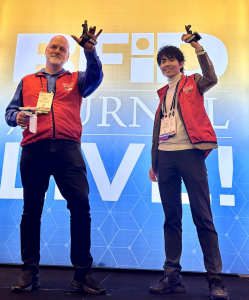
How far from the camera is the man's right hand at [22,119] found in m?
1.54

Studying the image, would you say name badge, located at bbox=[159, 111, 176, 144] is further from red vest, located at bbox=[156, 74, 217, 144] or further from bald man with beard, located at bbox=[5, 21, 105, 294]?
bald man with beard, located at bbox=[5, 21, 105, 294]

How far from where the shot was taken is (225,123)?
227cm

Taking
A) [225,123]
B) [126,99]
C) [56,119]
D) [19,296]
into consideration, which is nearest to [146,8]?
[126,99]

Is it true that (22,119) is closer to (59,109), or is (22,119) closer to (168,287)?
(59,109)

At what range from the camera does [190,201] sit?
5.12 feet

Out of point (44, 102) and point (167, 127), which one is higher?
point (44, 102)

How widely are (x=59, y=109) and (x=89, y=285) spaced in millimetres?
934

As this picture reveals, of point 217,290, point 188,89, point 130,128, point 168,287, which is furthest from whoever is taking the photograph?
point 130,128

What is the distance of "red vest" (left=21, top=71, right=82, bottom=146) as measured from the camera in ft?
5.13

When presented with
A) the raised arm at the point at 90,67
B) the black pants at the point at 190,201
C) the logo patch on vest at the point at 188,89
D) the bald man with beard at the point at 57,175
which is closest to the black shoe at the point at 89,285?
the bald man with beard at the point at 57,175

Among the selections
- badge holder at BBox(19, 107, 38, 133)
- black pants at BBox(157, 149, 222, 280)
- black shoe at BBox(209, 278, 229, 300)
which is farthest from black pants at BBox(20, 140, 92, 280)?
black shoe at BBox(209, 278, 229, 300)

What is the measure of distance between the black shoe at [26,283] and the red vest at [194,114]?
110 cm

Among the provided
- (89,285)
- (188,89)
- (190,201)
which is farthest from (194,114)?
(89,285)


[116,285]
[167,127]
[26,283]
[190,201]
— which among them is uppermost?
[167,127]
